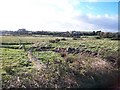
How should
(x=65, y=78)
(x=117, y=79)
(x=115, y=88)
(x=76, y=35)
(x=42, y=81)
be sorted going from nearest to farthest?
(x=42, y=81) < (x=65, y=78) < (x=115, y=88) < (x=117, y=79) < (x=76, y=35)

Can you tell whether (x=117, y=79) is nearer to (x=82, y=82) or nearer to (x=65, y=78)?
(x=82, y=82)

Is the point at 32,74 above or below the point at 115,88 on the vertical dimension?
above

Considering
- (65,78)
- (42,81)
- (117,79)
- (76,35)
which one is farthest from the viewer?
(76,35)

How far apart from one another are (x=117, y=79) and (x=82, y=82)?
3671 mm

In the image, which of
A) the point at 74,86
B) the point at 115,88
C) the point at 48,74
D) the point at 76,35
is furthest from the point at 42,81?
the point at 76,35

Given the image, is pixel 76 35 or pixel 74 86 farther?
pixel 76 35

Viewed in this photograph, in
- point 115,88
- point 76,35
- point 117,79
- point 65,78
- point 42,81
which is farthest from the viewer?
point 76,35

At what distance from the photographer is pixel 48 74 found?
15.3 meters

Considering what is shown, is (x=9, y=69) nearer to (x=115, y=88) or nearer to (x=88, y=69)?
(x=88, y=69)

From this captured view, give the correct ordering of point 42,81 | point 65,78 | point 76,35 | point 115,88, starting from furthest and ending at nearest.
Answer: point 76,35
point 115,88
point 65,78
point 42,81

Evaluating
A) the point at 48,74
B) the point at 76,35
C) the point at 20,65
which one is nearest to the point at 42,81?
the point at 48,74

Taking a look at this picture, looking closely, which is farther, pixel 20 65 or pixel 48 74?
pixel 20 65

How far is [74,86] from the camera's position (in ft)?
50.5

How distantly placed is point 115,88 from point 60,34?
45.2 meters
